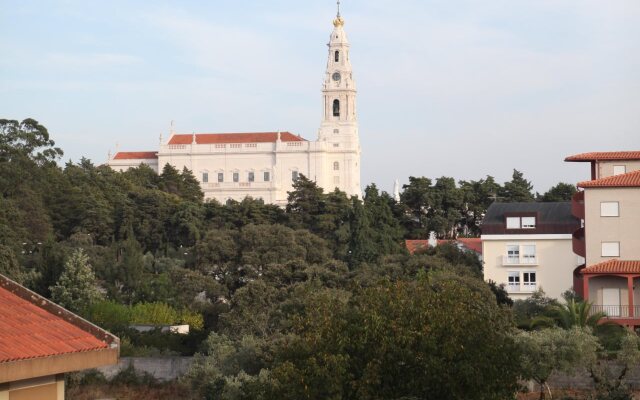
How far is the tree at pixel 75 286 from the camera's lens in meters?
47.2

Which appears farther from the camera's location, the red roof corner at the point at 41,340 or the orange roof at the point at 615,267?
the orange roof at the point at 615,267

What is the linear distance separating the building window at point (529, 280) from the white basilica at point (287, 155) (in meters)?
77.6

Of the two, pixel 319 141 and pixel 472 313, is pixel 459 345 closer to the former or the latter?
pixel 472 313

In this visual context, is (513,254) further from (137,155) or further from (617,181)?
(137,155)

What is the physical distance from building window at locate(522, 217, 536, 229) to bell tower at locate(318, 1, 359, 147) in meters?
79.8

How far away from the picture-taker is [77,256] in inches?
2005

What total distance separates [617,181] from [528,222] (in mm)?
12290

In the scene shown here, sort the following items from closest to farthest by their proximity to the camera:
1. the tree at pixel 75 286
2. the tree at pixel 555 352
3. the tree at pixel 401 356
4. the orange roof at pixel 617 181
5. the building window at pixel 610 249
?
the tree at pixel 401 356, the tree at pixel 555 352, the orange roof at pixel 617 181, the building window at pixel 610 249, the tree at pixel 75 286

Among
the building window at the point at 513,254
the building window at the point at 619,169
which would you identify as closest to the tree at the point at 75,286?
the building window at the point at 513,254

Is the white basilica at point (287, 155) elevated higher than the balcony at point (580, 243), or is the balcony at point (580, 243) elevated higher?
the white basilica at point (287, 155)

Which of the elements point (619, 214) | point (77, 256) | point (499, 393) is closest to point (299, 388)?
point (499, 393)

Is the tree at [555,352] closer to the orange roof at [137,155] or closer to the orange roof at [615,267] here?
the orange roof at [615,267]

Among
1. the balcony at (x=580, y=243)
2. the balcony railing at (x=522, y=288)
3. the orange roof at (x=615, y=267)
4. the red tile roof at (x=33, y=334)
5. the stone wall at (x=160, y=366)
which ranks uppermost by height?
the balcony at (x=580, y=243)

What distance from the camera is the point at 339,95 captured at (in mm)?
136375
